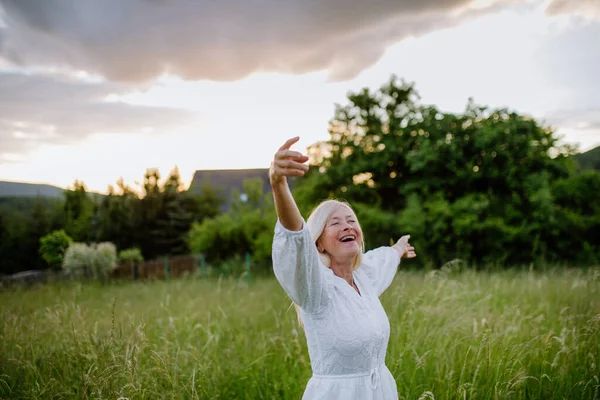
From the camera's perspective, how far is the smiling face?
203 cm

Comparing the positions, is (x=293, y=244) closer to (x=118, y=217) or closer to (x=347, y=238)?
(x=347, y=238)

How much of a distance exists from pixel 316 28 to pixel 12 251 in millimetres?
Answer: 23625

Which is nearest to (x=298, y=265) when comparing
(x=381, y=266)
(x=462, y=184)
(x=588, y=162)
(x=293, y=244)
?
(x=293, y=244)

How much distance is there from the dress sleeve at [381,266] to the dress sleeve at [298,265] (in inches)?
27.3

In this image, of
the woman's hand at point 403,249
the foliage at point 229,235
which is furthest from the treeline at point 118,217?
the woman's hand at point 403,249

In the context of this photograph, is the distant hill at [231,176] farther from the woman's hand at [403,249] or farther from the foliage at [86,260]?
the woman's hand at [403,249]

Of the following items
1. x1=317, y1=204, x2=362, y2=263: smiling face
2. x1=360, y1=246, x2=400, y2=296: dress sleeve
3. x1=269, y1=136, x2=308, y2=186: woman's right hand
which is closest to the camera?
x1=269, y1=136, x2=308, y2=186: woman's right hand

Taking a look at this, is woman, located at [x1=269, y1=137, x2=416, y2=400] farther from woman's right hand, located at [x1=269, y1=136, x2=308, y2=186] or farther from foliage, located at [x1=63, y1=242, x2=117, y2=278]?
foliage, located at [x1=63, y1=242, x2=117, y2=278]

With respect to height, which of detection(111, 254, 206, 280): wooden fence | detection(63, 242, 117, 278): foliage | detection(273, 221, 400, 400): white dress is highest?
detection(273, 221, 400, 400): white dress

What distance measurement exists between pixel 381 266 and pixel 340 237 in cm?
59

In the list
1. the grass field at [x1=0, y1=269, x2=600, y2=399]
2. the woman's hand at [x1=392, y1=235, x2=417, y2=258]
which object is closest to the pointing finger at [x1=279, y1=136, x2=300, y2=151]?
the grass field at [x1=0, y1=269, x2=600, y2=399]

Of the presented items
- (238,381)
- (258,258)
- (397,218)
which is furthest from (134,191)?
(238,381)

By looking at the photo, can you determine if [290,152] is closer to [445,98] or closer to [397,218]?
[397,218]

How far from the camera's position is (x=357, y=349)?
6.03ft
